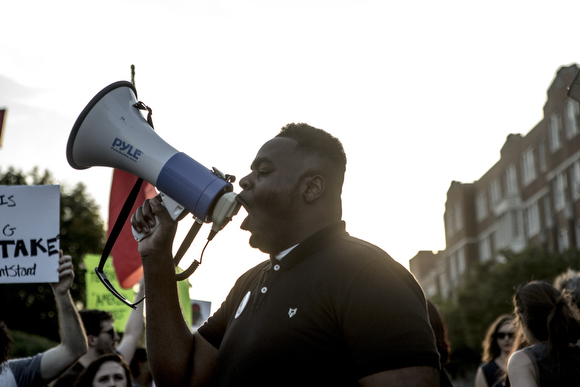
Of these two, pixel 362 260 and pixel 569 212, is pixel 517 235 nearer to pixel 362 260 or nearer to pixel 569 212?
pixel 569 212

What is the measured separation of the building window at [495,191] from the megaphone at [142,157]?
44.1 metres

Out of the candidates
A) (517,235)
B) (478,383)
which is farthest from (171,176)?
(517,235)

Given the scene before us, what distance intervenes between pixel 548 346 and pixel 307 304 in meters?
2.20

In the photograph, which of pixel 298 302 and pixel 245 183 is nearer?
pixel 298 302

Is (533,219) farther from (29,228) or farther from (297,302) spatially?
(297,302)

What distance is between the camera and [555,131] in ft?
117

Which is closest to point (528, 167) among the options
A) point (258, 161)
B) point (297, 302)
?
point (258, 161)

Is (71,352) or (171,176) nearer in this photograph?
(171,176)

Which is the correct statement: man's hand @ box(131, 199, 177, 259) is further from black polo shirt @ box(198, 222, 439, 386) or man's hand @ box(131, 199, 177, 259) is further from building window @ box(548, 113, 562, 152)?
building window @ box(548, 113, 562, 152)

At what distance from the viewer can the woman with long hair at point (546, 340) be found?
13.2 feet

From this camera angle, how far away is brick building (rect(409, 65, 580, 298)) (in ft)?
111

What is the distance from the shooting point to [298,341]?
7.57 ft

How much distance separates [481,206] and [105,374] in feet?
151

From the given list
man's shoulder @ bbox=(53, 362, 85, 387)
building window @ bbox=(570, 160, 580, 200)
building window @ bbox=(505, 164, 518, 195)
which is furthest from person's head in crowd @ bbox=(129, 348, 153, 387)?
building window @ bbox=(505, 164, 518, 195)
